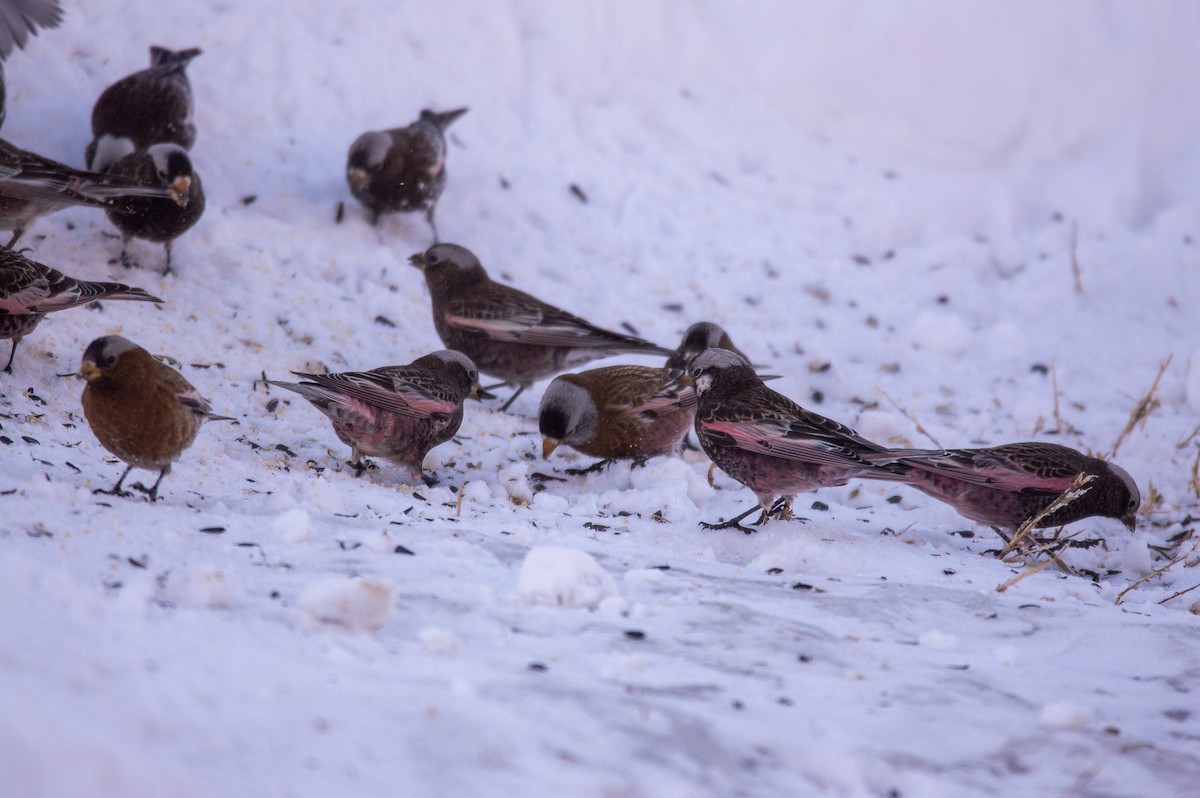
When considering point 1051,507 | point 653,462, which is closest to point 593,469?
point 653,462

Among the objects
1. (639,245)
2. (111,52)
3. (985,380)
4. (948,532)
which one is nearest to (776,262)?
(639,245)

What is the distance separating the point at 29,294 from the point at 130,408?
1.16 meters

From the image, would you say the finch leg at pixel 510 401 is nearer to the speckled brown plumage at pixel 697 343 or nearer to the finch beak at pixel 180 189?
the speckled brown plumage at pixel 697 343

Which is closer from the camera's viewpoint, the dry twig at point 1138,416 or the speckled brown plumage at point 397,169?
the dry twig at point 1138,416

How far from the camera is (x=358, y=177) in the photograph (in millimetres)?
6859

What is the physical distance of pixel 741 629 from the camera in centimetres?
313

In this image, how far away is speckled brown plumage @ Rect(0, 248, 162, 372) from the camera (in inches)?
175

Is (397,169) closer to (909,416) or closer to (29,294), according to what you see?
(29,294)

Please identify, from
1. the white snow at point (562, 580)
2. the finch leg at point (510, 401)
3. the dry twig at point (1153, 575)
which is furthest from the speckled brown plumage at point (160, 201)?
the dry twig at point (1153, 575)

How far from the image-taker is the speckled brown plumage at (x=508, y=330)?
622 cm

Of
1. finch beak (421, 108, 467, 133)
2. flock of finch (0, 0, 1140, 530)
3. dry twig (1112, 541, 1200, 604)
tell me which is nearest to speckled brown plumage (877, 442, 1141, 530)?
flock of finch (0, 0, 1140, 530)

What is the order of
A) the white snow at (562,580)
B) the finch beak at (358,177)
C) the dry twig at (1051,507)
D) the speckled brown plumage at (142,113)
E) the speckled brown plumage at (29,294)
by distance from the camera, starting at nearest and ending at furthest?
the white snow at (562,580) < the dry twig at (1051,507) < the speckled brown plumage at (29,294) < the speckled brown plumage at (142,113) < the finch beak at (358,177)

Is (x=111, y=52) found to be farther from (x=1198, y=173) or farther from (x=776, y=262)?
(x=1198, y=173)

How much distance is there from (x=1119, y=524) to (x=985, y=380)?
5.45 feet
